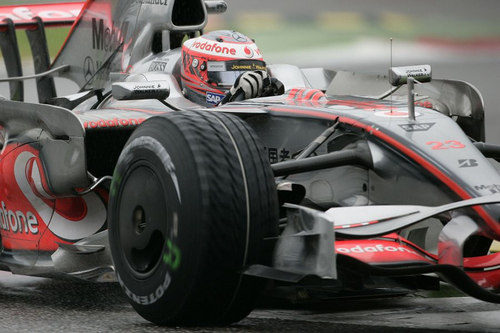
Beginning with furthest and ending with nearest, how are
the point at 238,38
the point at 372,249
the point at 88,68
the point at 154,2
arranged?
1. the point at 88,68
2. the point at 154,2
3. the point at 238,38
4. the point at 372,249

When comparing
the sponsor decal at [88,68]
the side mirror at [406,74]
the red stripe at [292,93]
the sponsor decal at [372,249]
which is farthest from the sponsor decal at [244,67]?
the sponsor decal at [372,249]

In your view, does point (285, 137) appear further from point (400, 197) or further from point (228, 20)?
point (228, 20)

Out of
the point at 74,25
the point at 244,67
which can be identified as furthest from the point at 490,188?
the point at 74,25

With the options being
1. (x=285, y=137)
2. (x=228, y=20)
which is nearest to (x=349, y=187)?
(x=285, y=137)

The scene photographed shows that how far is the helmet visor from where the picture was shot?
284 inches

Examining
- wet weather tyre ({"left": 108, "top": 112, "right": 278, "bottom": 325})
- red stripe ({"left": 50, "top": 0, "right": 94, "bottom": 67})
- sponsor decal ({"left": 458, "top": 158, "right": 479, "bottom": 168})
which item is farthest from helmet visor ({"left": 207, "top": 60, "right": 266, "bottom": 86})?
sponsor decal ({"left": 458, "top": 158, "right": 479, "bottom": 168})

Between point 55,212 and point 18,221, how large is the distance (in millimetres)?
260

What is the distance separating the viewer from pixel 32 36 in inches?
371

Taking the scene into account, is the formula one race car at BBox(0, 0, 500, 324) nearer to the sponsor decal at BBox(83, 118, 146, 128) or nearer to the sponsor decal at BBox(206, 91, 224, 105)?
the sponsor decal at BBox(83, 118, 146, 128)

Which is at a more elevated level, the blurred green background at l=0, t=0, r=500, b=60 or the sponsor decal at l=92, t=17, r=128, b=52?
the sponsor decal at l=92, t=17, r=128, b=52

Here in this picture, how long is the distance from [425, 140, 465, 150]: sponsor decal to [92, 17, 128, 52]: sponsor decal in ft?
11.1

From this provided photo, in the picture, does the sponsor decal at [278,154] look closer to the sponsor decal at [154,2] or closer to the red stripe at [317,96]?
the red stripe at [317,96]

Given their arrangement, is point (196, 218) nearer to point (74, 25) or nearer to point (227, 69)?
point (227, 69)

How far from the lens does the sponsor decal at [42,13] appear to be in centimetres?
938
